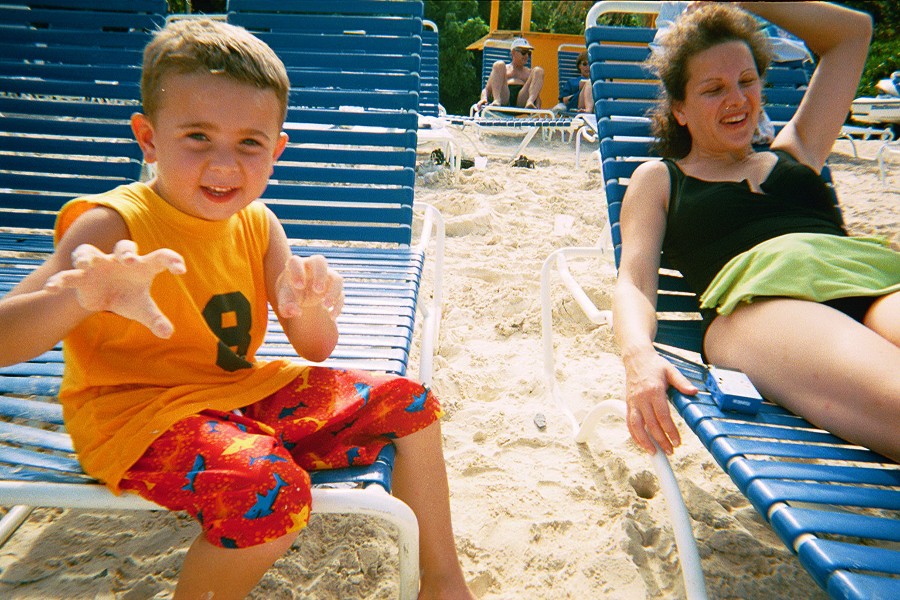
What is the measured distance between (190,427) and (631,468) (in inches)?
61.8

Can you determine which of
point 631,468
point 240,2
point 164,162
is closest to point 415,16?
point 240,2

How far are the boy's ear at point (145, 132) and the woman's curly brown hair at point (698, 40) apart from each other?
1831 millimetres

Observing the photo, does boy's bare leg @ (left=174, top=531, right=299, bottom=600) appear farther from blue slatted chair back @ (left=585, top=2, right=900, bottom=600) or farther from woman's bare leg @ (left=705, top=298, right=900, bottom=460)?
woman's bare leg @ (left=705, top=298, right=900, bottom=460)

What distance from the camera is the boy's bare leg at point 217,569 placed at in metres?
1.02

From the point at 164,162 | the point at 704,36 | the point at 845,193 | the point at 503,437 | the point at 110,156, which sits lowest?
the point at 503,437

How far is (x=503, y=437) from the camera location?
2.31m

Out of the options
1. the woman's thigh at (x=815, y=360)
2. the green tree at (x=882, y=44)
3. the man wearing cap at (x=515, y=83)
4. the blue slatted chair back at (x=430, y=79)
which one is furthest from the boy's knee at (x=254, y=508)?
the green tree at (x=882, y=44)

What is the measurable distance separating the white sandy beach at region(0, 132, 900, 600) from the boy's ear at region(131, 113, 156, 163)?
3.61 ft

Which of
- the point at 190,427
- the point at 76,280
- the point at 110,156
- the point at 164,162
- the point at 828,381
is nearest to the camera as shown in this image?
the point at 76,280

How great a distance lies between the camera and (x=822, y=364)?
4.72ft

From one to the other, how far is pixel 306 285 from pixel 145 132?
20.4 inches

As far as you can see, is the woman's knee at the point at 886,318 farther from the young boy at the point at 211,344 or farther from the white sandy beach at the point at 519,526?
the young boy at the point at 211,344

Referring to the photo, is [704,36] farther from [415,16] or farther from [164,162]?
[164,162]

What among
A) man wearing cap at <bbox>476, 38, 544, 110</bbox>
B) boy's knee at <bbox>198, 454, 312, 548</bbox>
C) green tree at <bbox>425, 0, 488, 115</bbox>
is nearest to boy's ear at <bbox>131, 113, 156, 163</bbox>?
boy's knee at <bbox>198, 454, 312, 548</bbox>
